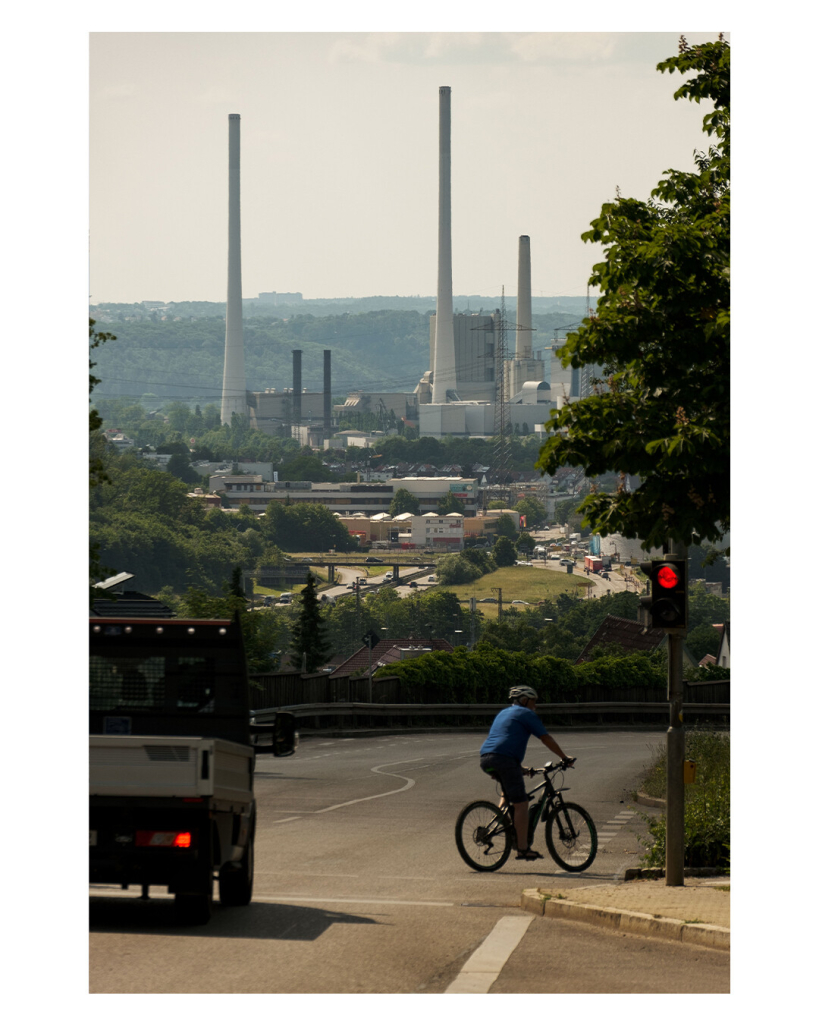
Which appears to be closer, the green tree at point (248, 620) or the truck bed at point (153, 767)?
the truck bed at point (153, 767)

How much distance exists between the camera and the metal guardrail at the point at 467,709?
39.0 meters

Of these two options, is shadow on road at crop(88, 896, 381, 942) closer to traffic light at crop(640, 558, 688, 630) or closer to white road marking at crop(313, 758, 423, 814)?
traffic light at crop(640, 558, 688, 630)

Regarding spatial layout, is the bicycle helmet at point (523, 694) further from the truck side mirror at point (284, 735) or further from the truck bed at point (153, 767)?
the truck bed at point (153, 767)

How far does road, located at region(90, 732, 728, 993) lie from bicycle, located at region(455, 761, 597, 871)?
0.58 ft

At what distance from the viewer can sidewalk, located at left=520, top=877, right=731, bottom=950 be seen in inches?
377

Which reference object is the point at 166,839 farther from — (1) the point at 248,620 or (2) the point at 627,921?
(1) the point at 248,620

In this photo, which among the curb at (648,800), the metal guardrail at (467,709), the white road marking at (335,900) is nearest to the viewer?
the white road marking at (335,900)

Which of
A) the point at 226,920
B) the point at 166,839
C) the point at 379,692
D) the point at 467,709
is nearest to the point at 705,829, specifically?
the point at 226,920

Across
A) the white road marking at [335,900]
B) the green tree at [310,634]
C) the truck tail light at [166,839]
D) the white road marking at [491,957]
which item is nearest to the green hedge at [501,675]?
the green tree at [310,634]

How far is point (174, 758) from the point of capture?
9.27m

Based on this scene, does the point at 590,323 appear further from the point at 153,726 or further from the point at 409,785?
the point at 409,785

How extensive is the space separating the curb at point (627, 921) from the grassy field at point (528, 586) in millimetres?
165512

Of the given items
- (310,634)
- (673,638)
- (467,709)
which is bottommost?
(310,634)

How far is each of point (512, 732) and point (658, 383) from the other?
3475 mm
